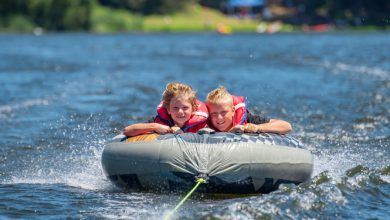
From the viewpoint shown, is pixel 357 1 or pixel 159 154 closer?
pixel 159 154

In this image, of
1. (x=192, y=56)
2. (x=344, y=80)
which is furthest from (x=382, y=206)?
(x=192, y=56)

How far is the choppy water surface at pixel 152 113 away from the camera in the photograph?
7.95 m

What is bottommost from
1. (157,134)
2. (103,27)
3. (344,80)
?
A: (103,27)

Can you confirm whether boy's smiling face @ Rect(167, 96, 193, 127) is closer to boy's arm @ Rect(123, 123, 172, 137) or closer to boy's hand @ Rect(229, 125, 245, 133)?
boy's arm @ Rect(123, 123, 172, 137)

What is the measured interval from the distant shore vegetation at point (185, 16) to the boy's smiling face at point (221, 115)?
66.3 m

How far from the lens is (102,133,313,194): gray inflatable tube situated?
8.29 metres

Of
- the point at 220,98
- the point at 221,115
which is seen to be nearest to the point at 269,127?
the point at 221,115

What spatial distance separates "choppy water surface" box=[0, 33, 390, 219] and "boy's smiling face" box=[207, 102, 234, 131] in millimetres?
783

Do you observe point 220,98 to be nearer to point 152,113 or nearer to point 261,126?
point 261,126

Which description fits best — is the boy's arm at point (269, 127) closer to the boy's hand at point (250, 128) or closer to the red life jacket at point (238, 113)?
the boy's hand at point (250, 128)

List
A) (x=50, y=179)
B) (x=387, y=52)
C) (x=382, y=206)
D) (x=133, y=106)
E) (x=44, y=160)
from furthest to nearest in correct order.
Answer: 1. (x=387, y=52)
2. (x=133, y=106)
3. (x=44, y=160)
4. (x=50, y=179)
5. (x=382, y=206)

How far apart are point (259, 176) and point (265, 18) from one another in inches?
4068

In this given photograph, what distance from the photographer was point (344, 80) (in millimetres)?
25062

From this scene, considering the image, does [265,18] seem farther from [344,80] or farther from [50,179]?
[50,179]
